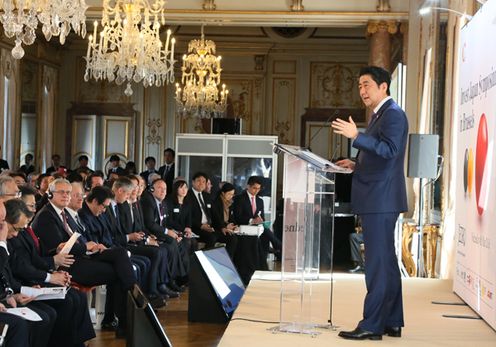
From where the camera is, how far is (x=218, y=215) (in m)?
11.7

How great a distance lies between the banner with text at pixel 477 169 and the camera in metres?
5.45

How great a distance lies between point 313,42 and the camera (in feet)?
62.6

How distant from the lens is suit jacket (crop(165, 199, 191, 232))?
10.7 m

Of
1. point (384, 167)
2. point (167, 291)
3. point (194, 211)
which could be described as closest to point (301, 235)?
point (384, 167)

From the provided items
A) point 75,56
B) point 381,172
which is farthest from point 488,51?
point 75,56

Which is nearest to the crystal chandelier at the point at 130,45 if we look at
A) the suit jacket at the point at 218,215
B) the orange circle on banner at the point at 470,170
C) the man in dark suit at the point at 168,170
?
the suit jacket at the point at 218,215

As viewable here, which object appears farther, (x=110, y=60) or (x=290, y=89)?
(x=290, y=89)

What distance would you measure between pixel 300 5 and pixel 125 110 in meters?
7.37

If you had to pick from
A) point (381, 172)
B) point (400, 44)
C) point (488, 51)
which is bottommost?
point (381, 172)

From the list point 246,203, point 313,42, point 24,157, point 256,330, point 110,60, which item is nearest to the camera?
point 256,330

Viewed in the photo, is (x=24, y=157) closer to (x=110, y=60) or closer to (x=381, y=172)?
(x=110, y=60)

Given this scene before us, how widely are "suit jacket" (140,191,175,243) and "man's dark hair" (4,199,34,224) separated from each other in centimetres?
432

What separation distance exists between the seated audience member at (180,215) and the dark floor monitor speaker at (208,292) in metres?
2.67

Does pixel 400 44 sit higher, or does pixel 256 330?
pixel 400 44
